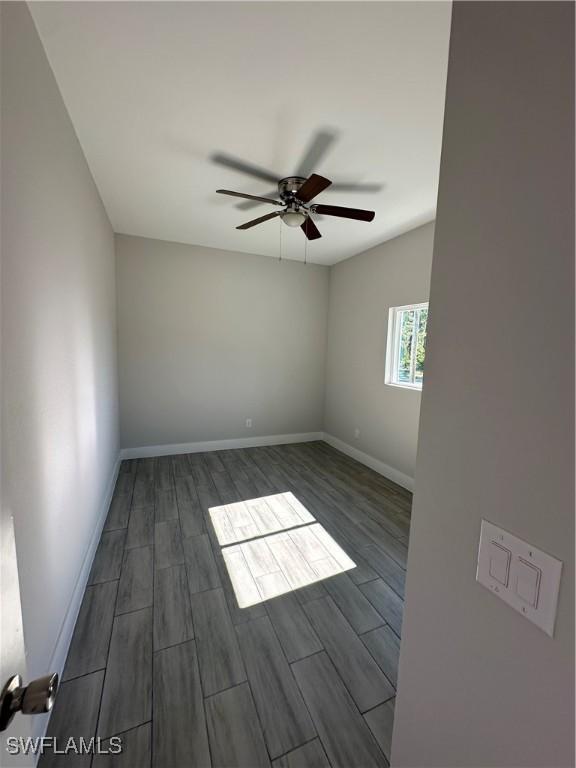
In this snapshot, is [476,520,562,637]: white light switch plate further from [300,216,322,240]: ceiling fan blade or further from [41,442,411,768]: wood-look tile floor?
[300,216,322,240]: ceiling fan blade

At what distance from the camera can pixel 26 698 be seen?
19.4 inches

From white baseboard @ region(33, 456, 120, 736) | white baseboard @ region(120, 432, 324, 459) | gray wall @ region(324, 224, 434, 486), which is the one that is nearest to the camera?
white baseboard @ region(33, 456, 120, 736)

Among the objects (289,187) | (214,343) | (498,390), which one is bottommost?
(498,390)

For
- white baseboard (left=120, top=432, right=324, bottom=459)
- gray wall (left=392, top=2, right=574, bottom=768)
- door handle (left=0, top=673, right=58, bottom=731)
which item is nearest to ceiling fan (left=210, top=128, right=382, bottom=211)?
gray wall (left=392, top=2, right=574, bottom=768)

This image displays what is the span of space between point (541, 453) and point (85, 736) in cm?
180

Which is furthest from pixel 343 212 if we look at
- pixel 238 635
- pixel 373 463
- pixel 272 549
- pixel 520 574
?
pixel 373 463

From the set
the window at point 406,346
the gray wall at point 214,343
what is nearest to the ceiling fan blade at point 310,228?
the window at point 406,346

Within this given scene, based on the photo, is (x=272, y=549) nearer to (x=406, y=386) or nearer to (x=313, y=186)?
(x=406, y=386)

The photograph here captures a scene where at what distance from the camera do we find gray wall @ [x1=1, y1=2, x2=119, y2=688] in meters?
1.01

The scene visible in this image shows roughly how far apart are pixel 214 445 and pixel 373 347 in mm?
2462

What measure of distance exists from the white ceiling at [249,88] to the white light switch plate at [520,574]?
1.74 m

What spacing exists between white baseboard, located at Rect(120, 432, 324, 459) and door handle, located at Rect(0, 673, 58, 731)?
144 inches

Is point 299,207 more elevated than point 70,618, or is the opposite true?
point 299,207

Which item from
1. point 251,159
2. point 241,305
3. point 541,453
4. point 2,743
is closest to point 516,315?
point 541,453
